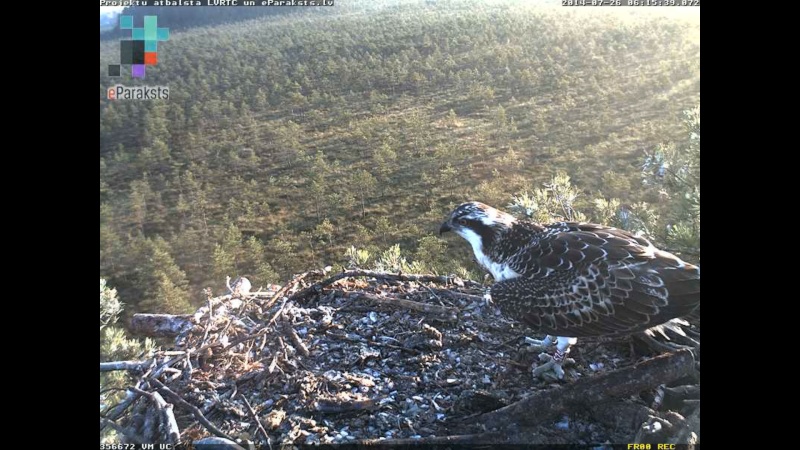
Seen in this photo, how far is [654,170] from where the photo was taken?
4.19 m

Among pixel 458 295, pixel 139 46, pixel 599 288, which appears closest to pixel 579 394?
pixel 599 288

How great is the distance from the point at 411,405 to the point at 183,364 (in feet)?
5.36

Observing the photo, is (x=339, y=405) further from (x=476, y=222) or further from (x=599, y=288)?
(x=599, y=288)

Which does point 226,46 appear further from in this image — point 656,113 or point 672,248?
point 672,248

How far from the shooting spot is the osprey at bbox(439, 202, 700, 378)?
3.38 meters

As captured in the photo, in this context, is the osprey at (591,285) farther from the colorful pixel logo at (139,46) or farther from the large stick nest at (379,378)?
the colorful pixel logo at (139,46)

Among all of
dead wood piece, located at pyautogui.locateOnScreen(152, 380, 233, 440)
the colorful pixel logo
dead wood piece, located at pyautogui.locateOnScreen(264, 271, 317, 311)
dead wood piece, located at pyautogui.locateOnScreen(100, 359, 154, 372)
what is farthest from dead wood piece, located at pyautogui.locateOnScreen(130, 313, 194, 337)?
the colorful pixel logo

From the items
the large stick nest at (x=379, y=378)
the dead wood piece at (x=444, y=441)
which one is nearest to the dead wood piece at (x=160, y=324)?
the large stick nest at (x=379, y=378)

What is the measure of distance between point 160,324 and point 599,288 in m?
3.15

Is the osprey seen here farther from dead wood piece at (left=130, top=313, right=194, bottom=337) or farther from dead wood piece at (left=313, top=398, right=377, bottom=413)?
dead wood piece at (left=130, top=313, right=194, bottom=337)

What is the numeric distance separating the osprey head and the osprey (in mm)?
251

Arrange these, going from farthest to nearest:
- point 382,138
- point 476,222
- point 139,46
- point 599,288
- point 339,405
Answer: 1. point 382,138
2. point 139,46
3. point 476,222
4. point 339,405
5. point 599,288

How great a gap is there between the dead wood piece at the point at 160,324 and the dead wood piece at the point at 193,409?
42cm

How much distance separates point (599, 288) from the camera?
3438 millimetres
